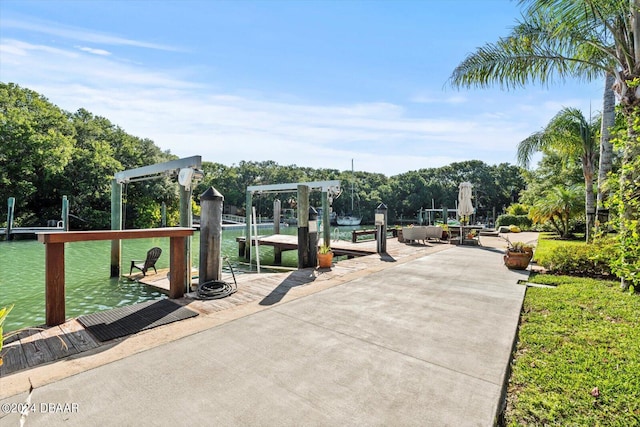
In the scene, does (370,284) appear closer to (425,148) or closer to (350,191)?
(425,148)

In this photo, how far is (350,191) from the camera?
50031 millimetres

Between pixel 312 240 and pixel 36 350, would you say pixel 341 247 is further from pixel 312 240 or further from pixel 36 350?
pixel 36 350

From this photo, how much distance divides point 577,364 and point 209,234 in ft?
16.6

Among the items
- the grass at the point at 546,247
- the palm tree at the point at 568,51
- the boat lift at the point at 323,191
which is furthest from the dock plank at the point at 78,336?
the grass at the point at 546,247

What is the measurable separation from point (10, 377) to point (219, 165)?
48.7m

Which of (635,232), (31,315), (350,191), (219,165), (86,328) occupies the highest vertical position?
(219,165)

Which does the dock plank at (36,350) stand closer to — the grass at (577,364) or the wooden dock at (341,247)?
the grass at (577,364)

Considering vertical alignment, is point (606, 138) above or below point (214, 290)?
A: above

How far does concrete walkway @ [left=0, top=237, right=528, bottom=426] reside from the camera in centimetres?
203

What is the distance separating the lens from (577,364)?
2744 mm

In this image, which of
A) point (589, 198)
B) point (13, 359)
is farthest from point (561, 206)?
point (13, 359)

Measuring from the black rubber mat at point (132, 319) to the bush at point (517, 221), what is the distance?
24318mm

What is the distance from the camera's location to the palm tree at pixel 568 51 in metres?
5.15

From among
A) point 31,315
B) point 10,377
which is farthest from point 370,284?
point 31,315
